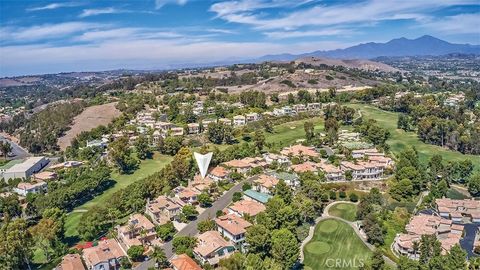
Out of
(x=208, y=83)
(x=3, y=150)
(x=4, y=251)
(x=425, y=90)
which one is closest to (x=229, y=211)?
(x=4, y=251)

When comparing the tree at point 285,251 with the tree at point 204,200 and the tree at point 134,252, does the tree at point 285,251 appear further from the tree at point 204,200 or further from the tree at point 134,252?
the tree at point 204,200

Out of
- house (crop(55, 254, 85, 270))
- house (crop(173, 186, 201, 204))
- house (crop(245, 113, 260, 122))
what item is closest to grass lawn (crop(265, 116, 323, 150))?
house (crop(245, 113, 260, 122))

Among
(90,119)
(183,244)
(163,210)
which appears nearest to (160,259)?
(183,244)

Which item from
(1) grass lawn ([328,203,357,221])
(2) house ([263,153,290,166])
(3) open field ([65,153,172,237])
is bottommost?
(1) grass lawn ([328,203,357,221])

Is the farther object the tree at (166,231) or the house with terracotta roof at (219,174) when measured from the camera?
the house with terracotta roof at (219,174)

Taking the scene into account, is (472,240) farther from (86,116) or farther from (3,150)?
(86,116)

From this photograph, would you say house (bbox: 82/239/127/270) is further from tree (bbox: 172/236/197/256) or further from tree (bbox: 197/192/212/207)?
tree (bbox: 197/192/212/207)

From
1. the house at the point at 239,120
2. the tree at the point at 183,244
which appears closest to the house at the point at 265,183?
the tree at the point at 183,244
